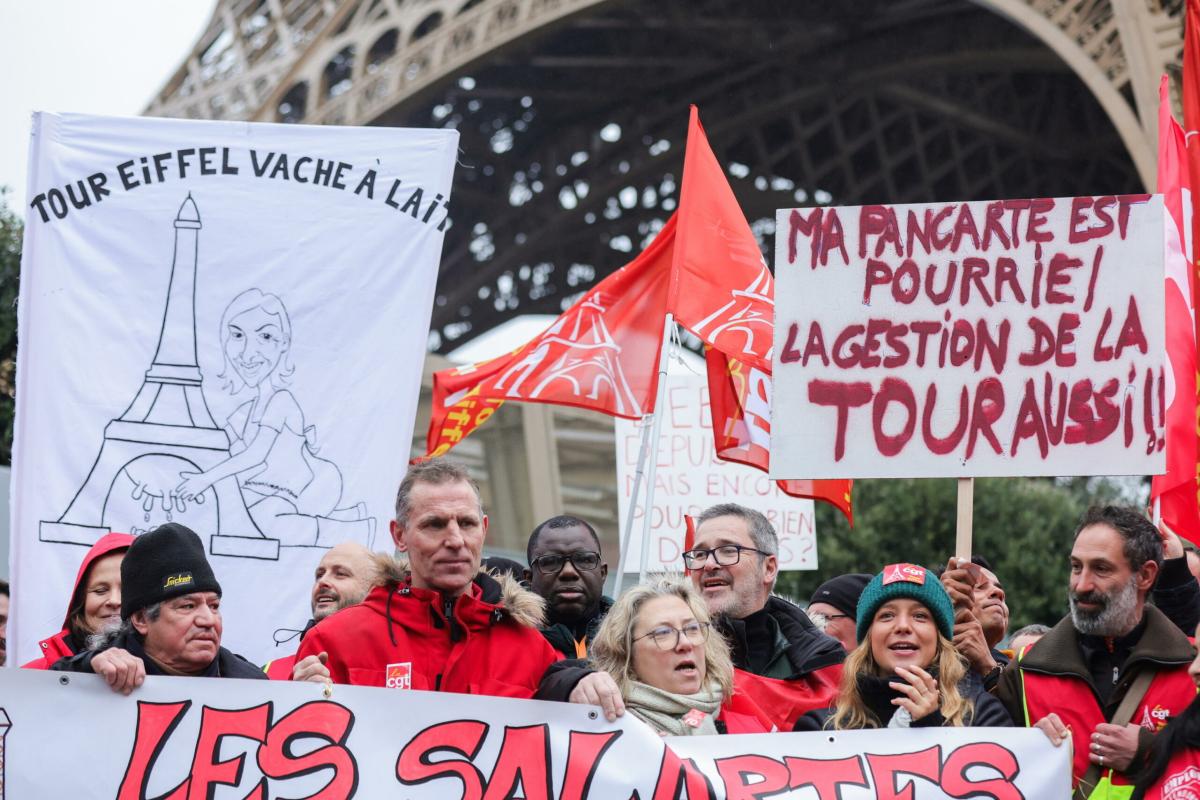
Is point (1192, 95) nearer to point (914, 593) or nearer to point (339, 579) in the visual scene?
point (914, 593)

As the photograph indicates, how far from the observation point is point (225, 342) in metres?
5.81

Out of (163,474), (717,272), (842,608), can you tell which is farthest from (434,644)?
(717,272)

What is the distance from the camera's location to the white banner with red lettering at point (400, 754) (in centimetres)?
380

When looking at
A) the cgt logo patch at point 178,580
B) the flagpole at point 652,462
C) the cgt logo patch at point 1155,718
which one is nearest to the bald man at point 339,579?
the cgt logo patch at point 178,580

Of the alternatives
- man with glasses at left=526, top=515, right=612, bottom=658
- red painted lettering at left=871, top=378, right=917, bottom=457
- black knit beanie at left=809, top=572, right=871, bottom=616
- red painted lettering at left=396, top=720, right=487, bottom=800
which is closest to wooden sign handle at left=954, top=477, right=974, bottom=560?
red painted lettering at left=871, top=378, right=917, bottom=457

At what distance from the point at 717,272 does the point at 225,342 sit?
2.06 m

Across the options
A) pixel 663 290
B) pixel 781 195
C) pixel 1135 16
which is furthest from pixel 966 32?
pixel 663 290

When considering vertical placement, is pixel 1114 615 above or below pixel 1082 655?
above

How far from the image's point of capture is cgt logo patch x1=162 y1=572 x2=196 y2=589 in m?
3.89

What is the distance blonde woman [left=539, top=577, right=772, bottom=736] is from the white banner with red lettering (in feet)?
0.51

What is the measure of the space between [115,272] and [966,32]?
21095 mm

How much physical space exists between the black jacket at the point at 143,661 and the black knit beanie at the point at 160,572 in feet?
0.19

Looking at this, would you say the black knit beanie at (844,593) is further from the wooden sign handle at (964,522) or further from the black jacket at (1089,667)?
the black jacket at (1089,667)

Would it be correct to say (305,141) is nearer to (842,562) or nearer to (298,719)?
(298,719)
